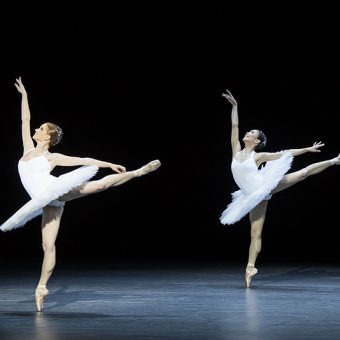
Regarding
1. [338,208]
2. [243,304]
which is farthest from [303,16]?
[243,304]

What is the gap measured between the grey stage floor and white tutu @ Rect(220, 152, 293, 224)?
1.79 ft

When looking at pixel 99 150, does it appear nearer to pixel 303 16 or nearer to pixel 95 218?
pixel 95 218

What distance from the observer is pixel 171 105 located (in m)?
9.01

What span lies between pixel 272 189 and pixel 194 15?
332cm

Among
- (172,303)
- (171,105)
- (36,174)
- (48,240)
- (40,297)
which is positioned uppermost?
(171,105)

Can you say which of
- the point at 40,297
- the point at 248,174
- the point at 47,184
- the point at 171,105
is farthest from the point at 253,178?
the point at 171,105

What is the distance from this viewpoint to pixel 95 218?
30.7ft

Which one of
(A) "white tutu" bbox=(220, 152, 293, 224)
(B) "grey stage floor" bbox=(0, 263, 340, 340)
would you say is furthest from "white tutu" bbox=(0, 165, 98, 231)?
(A) "white tutu" bbox=(220, 152, 293, 224)

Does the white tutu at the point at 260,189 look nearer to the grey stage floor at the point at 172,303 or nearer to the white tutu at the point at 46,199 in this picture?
the grey stage floor at the point at 172,303

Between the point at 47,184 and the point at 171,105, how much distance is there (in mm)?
4478

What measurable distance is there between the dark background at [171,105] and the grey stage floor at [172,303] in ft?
5.51

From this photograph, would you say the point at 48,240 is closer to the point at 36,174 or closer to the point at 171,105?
the point at 36,174

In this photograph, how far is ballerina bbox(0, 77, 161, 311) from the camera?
4.60m

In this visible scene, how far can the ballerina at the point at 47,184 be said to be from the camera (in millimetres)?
4602
